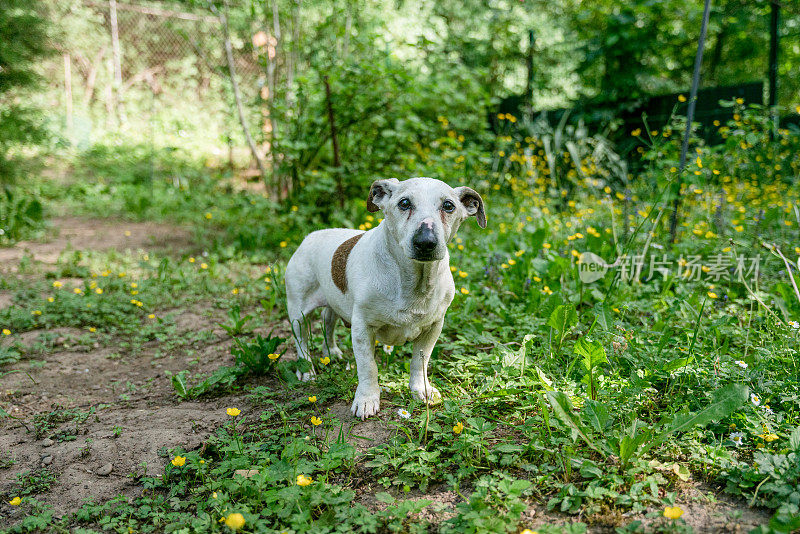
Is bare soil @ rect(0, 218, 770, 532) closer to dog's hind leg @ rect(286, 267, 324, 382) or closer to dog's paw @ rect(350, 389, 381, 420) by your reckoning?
dog's paw @ rect(350, 389, 381, 420)

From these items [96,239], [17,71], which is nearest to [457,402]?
[96,239]

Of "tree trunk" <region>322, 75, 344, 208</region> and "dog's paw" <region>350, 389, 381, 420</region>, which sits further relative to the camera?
"tree trunk" <region>322, 75, 344, 208</region>

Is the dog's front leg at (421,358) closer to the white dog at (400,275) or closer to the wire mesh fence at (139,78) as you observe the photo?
the white dog at (400,275)

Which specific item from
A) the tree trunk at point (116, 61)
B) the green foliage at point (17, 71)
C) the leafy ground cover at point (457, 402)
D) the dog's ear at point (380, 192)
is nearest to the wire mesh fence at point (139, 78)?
the tree trunk at point (116, 61)

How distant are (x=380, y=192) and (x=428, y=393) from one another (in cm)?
105

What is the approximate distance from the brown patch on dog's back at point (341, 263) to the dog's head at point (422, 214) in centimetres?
36

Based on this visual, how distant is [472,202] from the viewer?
2.77m

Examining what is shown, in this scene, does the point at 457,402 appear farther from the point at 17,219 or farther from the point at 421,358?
the point at 17,219

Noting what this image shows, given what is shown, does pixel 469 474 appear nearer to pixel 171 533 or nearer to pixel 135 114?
pixel 171 533

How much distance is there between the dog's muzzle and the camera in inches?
88.5

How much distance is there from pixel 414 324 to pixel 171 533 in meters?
1.32

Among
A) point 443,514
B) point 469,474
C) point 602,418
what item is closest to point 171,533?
point 443,514

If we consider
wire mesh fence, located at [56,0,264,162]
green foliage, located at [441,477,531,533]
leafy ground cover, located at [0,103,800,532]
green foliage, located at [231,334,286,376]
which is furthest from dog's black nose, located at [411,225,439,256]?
wire mesh fence, located at [56,0,264,162]

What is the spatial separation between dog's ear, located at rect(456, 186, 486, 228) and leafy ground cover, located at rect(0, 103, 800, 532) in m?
0.67
